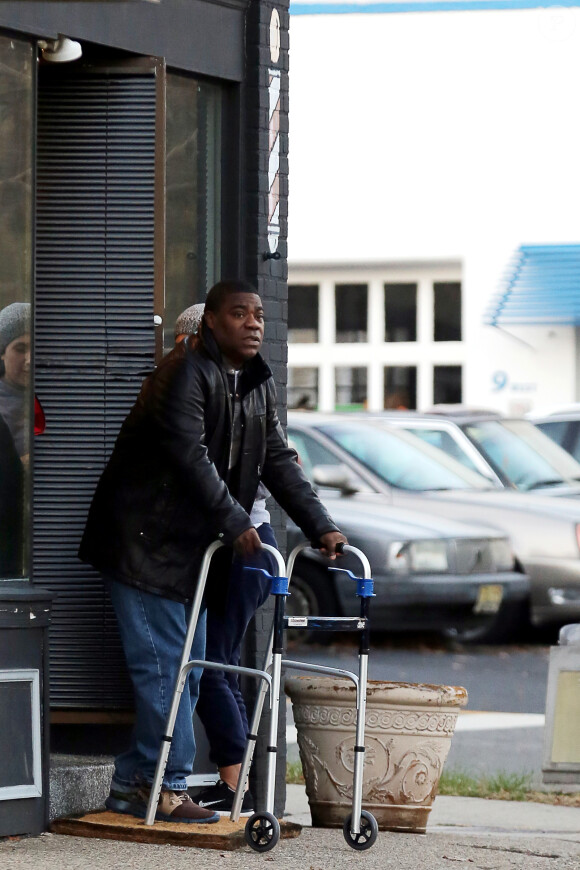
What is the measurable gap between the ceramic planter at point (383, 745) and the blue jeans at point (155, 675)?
715mm

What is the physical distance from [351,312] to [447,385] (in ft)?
6.89

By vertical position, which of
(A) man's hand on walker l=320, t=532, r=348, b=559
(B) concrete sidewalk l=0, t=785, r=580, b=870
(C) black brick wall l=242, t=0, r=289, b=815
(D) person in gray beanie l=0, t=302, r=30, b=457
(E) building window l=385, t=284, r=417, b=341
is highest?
(E) building window l=385, t=284, r=417, b=341

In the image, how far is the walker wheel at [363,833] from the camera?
5777 millimetres

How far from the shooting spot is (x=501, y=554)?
44.9ft

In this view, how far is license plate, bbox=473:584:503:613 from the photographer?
1350cm

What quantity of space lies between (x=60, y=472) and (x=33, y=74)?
156cm

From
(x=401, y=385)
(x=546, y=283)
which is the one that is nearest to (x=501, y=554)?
(x=546, y=283)

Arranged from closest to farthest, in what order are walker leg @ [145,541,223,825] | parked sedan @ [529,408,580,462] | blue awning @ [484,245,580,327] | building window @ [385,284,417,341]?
walker leg @ [145,541,223,825] → parked sedan @ [529,408,580,462] → blue awning @ [484,245,580,327] → building window @ [385,284,417,341]

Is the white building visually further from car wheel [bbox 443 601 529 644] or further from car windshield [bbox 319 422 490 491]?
car wheel [bbox 443 601 529 644]

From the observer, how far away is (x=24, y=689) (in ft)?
19.8

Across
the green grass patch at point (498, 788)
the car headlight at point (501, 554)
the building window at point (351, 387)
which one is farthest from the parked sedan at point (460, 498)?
the building window at point (351, 387)

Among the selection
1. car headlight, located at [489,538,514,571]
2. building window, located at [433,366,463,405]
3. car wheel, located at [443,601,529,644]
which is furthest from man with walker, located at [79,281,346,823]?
building window, located at [433,366,463,405]

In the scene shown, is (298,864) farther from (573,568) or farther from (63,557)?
(573,568)

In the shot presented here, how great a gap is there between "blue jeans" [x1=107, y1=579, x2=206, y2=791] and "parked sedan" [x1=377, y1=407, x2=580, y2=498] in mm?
9253
